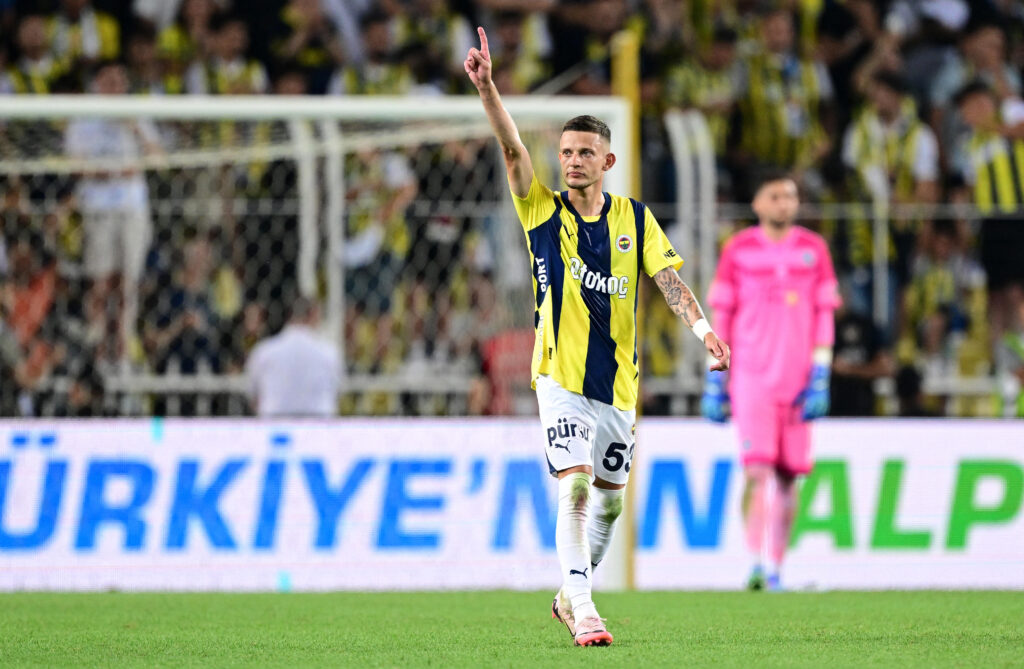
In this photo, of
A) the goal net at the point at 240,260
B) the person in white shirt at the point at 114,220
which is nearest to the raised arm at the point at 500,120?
the goal net at the point at 240,260

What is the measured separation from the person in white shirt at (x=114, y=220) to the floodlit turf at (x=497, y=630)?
A: 283 cm

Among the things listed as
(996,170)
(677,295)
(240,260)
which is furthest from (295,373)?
(996,170)

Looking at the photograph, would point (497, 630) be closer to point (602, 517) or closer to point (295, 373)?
point (602, 517)

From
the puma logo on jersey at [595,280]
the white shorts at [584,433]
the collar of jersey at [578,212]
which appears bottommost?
the white shorts at [584,433]

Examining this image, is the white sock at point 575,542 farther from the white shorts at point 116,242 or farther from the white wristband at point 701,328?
the white shorts at point 116,242

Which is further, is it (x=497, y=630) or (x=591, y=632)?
(x=497, y=630)

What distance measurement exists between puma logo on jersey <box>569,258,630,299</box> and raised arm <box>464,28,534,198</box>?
1.01 feet

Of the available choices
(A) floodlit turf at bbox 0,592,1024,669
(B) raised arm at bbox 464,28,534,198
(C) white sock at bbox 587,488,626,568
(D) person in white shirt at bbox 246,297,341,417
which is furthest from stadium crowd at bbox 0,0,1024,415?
(B) raised arm at bbox 464,28,534,198

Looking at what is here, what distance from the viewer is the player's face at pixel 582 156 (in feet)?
19.0

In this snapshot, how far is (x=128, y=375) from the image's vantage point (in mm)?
10969

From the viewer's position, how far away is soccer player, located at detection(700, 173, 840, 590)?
28.9 ft

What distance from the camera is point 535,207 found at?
5.96 meters

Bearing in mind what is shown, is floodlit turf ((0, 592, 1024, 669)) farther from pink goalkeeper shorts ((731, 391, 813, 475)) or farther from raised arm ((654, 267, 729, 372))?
raised arm ((654, 267, 729, 372))

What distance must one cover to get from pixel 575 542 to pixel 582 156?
1314 millimetres
